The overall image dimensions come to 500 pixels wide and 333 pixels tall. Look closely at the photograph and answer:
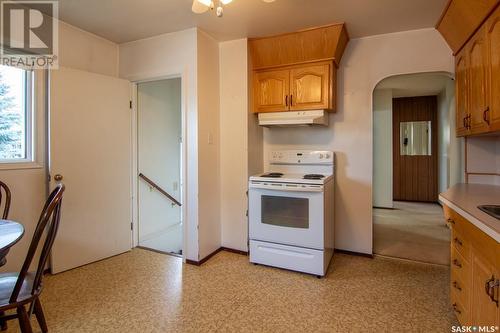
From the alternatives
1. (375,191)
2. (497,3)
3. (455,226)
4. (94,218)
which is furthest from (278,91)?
(375,191)

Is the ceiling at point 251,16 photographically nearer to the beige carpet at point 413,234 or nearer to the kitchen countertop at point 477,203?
the kitchen countertop at point 477,203

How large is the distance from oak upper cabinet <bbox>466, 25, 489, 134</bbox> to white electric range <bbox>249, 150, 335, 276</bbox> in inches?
48.1

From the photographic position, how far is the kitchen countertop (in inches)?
46.5

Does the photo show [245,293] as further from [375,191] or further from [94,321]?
[375,191]

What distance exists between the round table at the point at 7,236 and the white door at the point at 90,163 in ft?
A: 3.57

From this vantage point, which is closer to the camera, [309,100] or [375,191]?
[309,100]

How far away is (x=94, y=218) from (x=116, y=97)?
131cm

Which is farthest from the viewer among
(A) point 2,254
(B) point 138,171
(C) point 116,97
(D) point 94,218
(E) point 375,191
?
(E) point 375,191

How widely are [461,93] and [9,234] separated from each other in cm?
338

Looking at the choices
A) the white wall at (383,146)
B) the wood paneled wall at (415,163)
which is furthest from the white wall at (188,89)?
the wood paneled wall at (415,163)

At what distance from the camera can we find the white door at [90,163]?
2525 mm

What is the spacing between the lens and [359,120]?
292cm

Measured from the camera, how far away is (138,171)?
10.8ft

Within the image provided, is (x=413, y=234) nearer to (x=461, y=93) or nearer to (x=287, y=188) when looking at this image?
(x=461, y=93)
